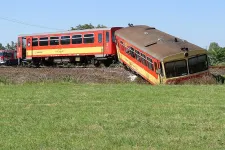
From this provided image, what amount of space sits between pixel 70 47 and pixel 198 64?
1542cm

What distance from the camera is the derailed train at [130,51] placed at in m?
20.5

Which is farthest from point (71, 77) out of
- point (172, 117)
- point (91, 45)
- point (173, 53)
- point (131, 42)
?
point (172, 117)

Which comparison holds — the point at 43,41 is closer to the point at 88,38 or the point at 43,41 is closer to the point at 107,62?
the point at 88,38

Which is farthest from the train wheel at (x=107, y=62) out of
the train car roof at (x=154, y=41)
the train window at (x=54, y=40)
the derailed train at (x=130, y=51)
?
the train car roof at (x=154, y=41)

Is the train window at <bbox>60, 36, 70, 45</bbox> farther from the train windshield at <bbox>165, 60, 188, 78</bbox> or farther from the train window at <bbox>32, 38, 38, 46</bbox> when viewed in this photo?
the train windshield at <bbox>165, 60, 188, 78</bbox>

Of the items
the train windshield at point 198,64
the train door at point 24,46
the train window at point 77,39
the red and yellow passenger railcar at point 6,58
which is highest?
the train window at point 77,39

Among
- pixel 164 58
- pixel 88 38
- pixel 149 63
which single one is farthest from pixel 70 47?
pixel 164 58

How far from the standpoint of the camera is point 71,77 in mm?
22312

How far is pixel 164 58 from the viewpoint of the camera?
1988 cm

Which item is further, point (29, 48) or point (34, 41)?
point (29, 48)

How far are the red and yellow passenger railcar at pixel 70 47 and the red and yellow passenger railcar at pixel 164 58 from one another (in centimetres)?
777

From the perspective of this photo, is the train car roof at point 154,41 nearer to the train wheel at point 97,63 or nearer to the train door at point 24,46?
the train wheel at point 97,63

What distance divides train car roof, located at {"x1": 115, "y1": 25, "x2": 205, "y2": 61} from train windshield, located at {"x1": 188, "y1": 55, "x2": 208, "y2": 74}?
20.5 inches

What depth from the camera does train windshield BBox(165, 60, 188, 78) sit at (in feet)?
66.3
